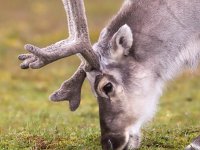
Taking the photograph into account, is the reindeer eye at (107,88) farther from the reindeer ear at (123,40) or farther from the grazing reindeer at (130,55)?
the reindeer ear at (123,40)

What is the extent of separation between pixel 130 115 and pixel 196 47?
63.4 inches

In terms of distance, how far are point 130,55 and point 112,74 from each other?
1.42ft

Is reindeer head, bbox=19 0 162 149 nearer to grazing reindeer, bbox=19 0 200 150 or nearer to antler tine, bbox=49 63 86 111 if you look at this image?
grazing reindeer, bbox=19 0 200 150

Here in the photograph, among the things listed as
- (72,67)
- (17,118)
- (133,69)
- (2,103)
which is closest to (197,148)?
(133,69)

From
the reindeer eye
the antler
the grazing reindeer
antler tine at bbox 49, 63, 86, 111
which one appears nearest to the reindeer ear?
the grazing reindeer

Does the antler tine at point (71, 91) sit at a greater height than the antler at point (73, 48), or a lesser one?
lesser

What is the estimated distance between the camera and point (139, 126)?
9.52m

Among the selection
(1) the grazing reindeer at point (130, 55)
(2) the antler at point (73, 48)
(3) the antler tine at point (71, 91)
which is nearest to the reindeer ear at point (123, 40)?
(1) the grazing reindeer at point (130, 55)

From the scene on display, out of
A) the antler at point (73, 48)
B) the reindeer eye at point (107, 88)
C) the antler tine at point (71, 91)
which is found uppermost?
the antler at point (73, 48)

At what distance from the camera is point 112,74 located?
9383 mm

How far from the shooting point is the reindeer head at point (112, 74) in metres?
9.18

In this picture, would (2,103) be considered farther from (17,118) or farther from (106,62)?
(106,62)

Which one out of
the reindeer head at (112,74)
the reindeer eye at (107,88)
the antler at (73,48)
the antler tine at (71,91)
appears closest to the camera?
the antler at (73,48)

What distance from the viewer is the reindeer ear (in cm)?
916
